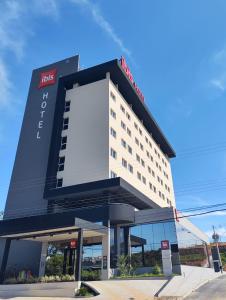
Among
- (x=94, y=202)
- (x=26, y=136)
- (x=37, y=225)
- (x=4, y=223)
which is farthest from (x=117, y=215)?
(x=26, y=136)

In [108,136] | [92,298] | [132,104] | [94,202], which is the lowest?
[92,298]

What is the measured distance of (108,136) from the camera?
152ft

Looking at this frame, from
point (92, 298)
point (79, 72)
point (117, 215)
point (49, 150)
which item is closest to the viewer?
point (92, 298)

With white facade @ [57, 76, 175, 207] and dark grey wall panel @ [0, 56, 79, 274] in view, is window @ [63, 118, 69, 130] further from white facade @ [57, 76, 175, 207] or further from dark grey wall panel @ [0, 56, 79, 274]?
dark grey wall panel @ [0, 56, 79, 274]

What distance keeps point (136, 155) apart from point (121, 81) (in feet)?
50.3

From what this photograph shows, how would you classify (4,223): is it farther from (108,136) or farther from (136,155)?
(136,155)

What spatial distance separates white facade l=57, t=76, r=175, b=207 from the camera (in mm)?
45344

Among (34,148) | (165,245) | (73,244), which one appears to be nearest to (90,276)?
(73,244)

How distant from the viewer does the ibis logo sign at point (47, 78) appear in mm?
60334

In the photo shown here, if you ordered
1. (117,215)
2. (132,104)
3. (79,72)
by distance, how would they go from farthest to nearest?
(132,104) → (79,72) → (117,215)

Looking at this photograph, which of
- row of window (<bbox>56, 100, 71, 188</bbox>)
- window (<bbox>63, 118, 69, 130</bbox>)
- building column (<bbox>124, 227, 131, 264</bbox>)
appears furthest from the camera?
window (<bbox>63, 118, 69, 130</bbox>)

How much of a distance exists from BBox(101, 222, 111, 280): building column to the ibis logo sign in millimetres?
37049

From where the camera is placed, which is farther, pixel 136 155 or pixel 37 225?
pixel 136 155

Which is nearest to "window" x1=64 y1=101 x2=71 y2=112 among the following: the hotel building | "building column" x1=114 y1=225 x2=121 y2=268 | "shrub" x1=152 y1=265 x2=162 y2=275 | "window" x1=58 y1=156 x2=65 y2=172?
the hotel building
